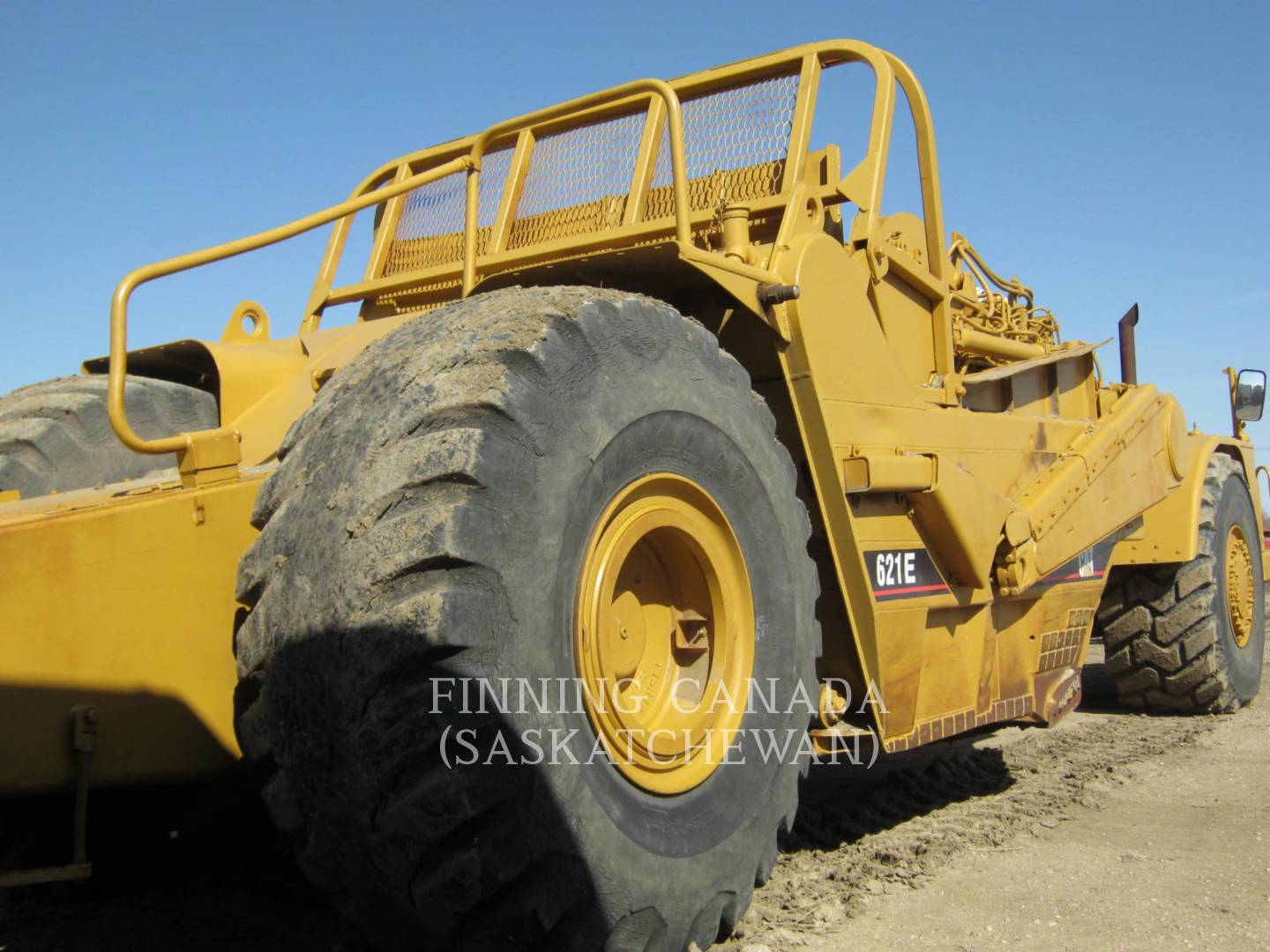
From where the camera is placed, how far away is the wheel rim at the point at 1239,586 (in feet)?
27.4

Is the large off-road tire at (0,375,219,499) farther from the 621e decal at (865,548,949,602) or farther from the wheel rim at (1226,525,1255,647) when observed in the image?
the wheel rim at (1226,525,1255,647)

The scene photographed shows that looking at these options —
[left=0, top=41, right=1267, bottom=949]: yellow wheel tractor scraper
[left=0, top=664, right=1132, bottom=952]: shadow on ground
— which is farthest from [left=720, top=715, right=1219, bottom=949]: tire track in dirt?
[left=0, top=41, right=1267, bottom=949]: yellow wheel tractor scraper

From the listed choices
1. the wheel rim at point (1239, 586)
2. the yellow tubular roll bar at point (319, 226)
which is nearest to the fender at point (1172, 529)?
the wheel rim at point (1239, 586)

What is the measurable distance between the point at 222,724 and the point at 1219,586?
6.84 metres

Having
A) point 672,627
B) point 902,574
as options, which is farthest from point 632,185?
point 672,627

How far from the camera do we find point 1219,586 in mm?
7984

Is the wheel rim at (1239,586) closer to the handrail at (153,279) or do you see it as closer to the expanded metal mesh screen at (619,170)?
the expanded metal mesh screen at (619,170)

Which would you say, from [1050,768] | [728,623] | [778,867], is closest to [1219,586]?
[1050,768]

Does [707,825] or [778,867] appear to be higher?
[707,825]

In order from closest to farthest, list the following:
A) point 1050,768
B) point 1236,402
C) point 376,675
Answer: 1. point 376,675
2. point 1050,768
3. point 1236,402

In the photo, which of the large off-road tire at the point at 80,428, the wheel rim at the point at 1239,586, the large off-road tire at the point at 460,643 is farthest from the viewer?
the wheel rim at the point at 1239,586

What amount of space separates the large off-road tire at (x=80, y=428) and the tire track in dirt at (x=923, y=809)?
259 centimetres

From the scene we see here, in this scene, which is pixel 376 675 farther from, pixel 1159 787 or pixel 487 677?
pixel 1159 787

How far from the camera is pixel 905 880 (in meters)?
4.21
